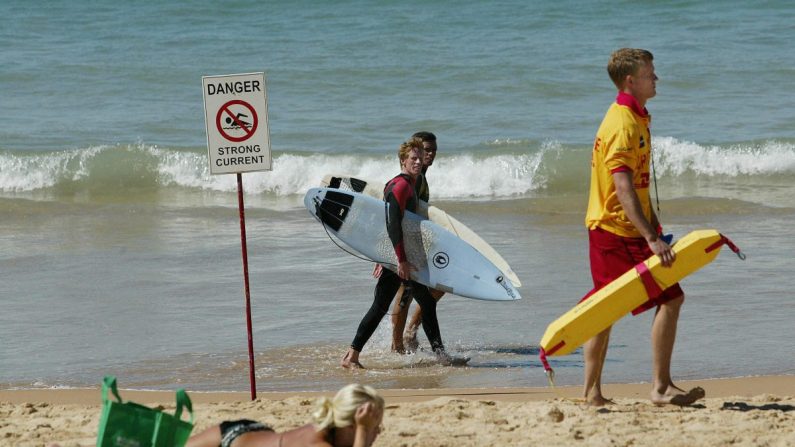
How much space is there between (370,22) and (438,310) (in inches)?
765

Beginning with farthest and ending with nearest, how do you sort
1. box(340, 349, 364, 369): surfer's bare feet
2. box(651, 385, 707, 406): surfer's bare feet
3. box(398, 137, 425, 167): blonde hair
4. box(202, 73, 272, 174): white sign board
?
box(340, 349, 364, 369): surfer's bare feet, box(398, 137, 425, 167): blonde hair, box(202, 73, 272, 174): white sign board, box(651, 385, 707, 406): surfer's bare feet

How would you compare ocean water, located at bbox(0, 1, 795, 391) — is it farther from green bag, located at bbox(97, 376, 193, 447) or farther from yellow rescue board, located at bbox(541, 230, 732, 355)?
green bag, located at bbox(97, 376, 193, 447)

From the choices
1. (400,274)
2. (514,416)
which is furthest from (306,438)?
(400,274)

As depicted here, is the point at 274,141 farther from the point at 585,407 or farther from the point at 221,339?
the point at 585,407

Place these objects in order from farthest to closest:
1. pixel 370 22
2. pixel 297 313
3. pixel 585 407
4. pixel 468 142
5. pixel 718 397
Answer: pixel 370 22 < pixel 468 142 < pixel 297 313 < pixel 718 397 < pixel 585 407

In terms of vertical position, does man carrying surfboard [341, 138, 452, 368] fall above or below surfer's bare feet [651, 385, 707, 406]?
above

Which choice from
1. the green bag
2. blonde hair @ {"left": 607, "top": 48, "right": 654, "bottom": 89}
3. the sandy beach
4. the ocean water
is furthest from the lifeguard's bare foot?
the green bag

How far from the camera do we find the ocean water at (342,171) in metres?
8.87

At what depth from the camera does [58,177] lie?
18250 millimetres

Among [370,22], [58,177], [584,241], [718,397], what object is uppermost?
[370,22]

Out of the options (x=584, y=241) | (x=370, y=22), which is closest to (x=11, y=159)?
(x=584, y=241)

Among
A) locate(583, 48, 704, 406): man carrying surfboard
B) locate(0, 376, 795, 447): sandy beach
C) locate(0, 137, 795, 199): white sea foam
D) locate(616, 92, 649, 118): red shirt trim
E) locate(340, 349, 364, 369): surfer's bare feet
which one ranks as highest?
locate(0, 137, 795, 199): white sea foam

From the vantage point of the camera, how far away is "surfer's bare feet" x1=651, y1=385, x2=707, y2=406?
6.51m

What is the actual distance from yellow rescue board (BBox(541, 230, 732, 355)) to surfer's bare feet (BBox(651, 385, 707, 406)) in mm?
612
